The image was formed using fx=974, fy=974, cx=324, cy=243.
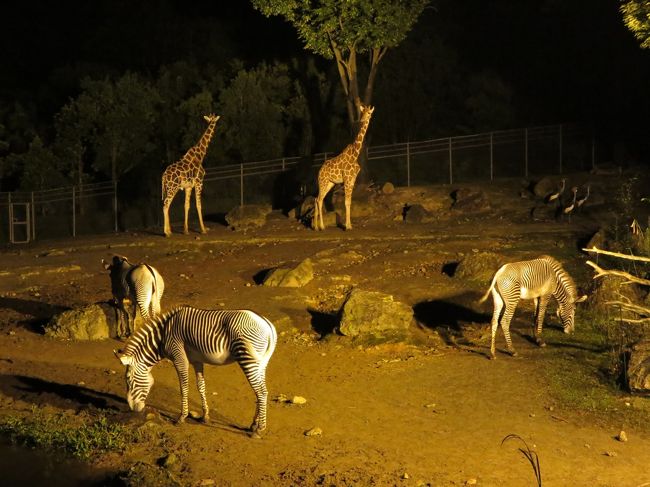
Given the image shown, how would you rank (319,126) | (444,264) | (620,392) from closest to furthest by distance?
(620,392), (444,264), (319,126)

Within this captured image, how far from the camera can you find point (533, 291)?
1752 cm

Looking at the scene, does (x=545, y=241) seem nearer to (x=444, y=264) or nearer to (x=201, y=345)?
(x=444, y=264)

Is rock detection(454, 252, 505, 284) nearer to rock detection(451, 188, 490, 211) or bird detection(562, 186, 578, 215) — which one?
bird detection(562, 186, 578, 215)

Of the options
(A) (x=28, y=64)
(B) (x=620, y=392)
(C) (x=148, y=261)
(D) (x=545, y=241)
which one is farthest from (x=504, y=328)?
(A) (x=28, y=64)

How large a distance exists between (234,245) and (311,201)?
4981mm

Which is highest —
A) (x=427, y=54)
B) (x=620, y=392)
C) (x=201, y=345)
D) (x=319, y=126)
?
(x=427, y=54)

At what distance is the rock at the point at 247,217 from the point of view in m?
31.6

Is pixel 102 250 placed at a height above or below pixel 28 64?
below

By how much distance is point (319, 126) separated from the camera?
4431cm

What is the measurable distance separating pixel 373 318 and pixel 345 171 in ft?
43.4

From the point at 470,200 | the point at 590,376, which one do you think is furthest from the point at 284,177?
the point at 590,376

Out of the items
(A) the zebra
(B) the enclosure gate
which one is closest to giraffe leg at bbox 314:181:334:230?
(B) the enclosure gate

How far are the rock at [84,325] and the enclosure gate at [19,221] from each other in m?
16.8

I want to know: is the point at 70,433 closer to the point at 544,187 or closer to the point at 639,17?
the point at 639,17
